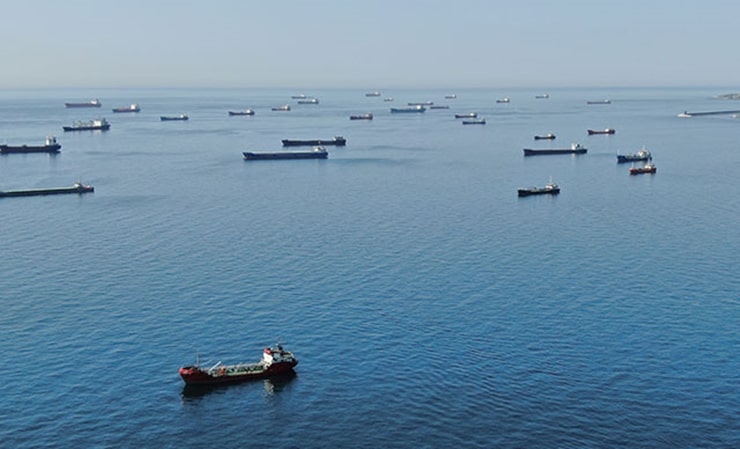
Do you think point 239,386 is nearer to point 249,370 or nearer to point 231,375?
point 231,375

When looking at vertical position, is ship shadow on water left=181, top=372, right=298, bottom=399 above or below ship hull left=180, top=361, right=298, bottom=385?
below

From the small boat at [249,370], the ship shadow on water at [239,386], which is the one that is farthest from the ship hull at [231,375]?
the ship shadow on water at [239,386]

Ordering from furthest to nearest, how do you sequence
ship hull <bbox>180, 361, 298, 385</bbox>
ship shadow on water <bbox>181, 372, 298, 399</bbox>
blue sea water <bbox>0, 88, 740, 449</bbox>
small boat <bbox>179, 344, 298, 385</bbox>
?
small boat <bbox>179, 344, 298, 385</bbox>
ship hull <bbox>180, 361, 298, 385</bbox>
ship shadow on water <bbox>181, 372, 298, 399</bbox>
blue sea water <bbox>0, 88, 740, 449</bbox>

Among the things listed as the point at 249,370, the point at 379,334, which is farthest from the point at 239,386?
the point at 379,334

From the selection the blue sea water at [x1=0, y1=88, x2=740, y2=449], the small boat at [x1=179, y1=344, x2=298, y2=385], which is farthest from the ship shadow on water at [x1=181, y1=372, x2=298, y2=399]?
the small boat at [x1=179, y1=344, x2=298, y2=385]

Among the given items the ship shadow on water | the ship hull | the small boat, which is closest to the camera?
the ship shadow on water

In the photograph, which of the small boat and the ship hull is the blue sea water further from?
the small boat

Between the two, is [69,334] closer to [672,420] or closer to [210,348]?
[210,348]
